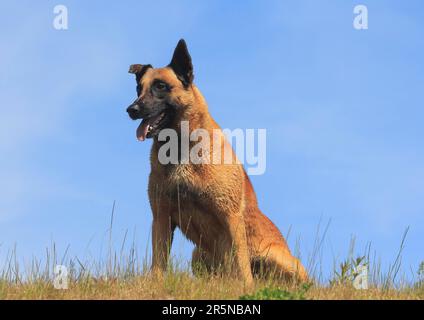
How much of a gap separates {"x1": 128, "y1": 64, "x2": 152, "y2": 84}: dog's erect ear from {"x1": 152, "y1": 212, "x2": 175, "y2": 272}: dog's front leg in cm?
193

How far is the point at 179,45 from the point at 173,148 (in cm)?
136

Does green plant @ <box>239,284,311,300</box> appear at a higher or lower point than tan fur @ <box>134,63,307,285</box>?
lower

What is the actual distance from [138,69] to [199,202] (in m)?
2.08

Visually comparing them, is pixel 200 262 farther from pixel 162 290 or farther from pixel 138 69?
pixel 138 69

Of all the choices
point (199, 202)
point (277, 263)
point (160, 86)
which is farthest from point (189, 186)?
point (277, 263)

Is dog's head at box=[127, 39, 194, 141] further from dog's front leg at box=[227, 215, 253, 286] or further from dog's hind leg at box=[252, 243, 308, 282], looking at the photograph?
dog's hind leg at box=[252, 243, 308, 282]

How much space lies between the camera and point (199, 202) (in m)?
9.66

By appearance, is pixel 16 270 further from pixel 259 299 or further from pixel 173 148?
pixel 259 299

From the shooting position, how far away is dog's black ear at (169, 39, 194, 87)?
32.1ft

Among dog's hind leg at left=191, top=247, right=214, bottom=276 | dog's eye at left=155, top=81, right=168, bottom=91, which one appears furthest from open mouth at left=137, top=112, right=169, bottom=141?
dog's hind leg at left=191, top=247, right=214, bottom=276

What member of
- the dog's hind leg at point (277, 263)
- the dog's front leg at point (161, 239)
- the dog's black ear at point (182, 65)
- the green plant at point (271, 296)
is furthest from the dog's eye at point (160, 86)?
the green plant at point (271, 296)

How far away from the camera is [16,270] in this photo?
938cm
